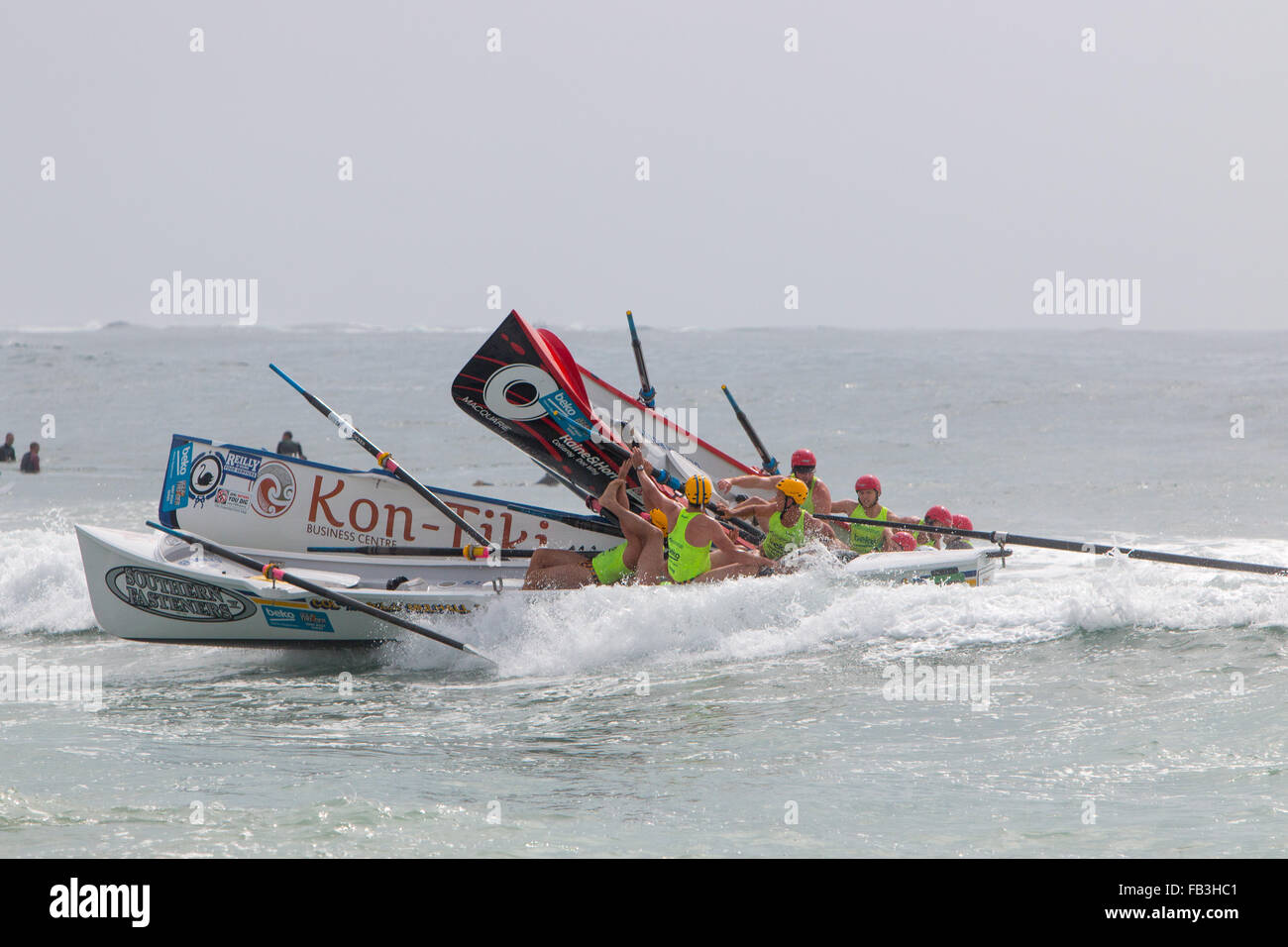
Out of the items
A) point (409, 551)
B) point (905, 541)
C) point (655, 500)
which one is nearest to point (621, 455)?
point (655, 500)

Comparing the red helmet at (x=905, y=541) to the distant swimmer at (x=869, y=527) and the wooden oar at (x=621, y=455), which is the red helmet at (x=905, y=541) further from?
the wooden oar at (x=621, y=455)

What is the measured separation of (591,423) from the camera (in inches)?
412

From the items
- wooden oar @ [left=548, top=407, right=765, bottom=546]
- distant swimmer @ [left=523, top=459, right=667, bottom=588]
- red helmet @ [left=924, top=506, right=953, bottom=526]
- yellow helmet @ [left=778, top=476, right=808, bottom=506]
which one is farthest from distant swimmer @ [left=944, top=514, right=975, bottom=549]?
distant swimmer @ [left=523, top=459, right=667, bottom=588]

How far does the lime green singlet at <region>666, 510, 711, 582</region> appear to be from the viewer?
358 inches

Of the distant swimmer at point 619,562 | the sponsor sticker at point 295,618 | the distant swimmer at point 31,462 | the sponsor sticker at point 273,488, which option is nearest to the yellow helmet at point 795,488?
the distant swimmer at point 619,562

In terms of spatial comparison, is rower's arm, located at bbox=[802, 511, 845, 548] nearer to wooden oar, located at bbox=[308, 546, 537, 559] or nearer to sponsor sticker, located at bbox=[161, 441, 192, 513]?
wooden oar, located at bbox=[308, 546, 537, 559]

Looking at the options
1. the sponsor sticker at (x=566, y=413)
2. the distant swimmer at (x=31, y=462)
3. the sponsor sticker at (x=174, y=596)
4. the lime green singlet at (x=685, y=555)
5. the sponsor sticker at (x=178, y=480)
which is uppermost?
the distant swimmer at (x=31, y=462)

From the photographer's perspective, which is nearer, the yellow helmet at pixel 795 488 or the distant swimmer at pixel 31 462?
the yellow helmet at pixel 795 488

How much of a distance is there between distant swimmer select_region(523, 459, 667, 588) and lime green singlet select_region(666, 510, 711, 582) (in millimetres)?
174

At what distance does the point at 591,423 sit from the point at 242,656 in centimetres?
340

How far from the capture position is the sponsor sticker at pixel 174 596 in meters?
8.97
